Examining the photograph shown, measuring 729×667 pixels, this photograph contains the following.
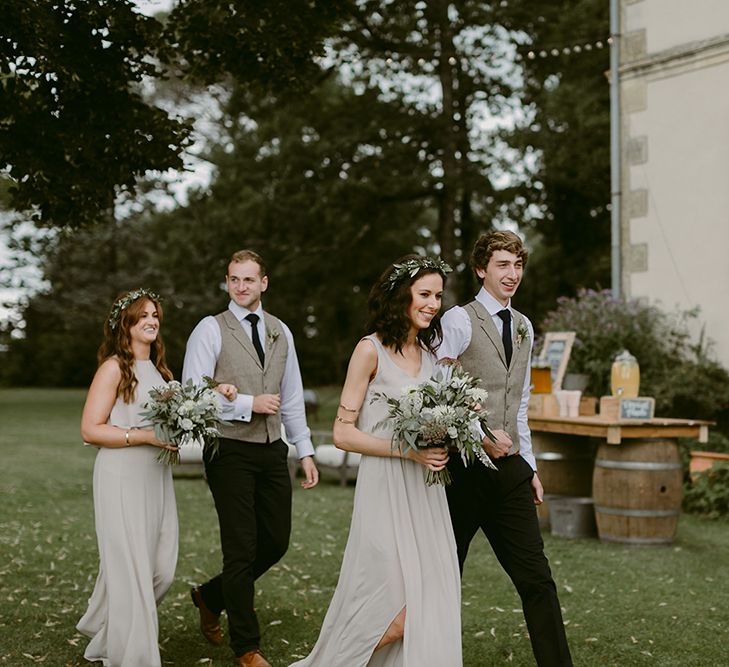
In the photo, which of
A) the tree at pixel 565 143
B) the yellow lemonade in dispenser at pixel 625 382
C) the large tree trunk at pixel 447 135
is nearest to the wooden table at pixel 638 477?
the yellow lemonade in dispenser at pixel 625 382

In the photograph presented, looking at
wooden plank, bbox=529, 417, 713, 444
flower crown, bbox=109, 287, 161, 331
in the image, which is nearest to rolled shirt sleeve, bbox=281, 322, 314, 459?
flower crown, bbox=109, 287, 161, 331

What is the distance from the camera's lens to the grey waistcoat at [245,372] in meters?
5.24

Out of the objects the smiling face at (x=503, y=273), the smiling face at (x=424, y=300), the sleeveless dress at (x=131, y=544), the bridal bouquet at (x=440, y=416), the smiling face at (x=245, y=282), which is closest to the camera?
the bridal bouquet at (x=440, y=416)

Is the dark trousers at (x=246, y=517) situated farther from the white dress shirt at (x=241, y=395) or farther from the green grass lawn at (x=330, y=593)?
the green grass lawn at (x=330, y=593)

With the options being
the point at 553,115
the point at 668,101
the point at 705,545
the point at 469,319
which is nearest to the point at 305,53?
the point at 469,319

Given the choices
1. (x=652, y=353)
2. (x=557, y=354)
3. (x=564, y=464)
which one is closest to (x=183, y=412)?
(x=564, y=464)

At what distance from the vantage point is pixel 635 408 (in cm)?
853

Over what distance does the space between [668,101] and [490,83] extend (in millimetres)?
9731

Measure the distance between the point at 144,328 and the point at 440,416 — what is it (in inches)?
76.3

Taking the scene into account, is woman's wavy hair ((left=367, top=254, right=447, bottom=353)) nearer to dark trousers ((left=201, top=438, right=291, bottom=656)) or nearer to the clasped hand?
the clasped hand

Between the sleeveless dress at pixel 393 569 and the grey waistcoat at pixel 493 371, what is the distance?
43 centimetres

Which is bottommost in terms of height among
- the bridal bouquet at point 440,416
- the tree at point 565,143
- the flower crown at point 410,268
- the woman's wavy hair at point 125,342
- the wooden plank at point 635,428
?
the wooden plank at point 635,428

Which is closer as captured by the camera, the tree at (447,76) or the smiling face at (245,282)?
the smiling face at (245,282)

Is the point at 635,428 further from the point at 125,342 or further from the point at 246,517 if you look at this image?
the point at 125,342
